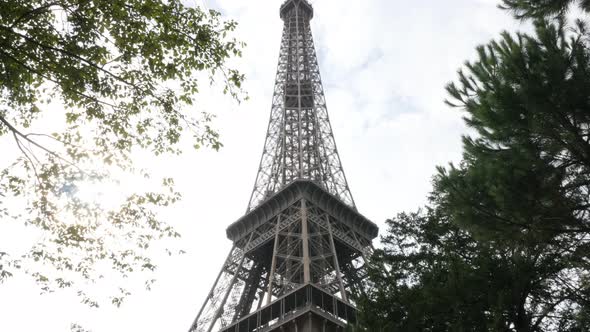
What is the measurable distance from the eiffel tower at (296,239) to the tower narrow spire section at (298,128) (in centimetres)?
12

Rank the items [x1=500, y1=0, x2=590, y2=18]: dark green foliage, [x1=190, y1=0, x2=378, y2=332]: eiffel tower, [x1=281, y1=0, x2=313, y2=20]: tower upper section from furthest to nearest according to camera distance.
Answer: [x1=281, y1=0, x2=313, y2=20]: tower upper section
[x1=190, y1=0, x2=378, y2=332]: eiffel tower
[x1=500, y1=0, x2=590, y2=18]: dark green foliage

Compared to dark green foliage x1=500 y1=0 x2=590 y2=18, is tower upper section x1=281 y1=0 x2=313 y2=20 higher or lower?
higher

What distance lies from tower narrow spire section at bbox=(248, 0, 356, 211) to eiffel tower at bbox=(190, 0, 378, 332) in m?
0.12

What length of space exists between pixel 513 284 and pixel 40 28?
39.3 feet

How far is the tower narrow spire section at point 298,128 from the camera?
169ft

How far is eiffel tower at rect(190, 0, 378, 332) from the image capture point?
32281 millimetres

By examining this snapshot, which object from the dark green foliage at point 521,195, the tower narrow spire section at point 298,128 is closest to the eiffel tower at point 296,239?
the tower narrow spire section at point 298,128

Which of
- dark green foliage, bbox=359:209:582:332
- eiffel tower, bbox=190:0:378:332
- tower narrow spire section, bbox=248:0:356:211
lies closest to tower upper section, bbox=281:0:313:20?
tower narrow spire section, bbox=248:0:356:211

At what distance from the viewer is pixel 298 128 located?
5825 centimetres

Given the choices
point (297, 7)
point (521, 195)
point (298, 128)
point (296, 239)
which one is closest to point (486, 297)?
point (521, 195)

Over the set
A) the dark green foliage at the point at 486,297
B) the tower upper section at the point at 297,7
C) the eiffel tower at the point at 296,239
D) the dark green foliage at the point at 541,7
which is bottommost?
the dark green foliage at the point at 486,297

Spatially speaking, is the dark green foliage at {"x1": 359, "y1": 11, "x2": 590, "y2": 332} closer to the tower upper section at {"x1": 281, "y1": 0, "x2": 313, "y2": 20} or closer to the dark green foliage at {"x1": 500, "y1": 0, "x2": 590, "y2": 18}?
the dark green foliage at {"x1": 500, "y1": 0, "x2": 590, "y2": 18}

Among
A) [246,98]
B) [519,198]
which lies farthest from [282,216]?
[519,198]

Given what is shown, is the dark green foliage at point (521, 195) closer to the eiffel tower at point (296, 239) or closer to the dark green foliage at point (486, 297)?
the dark green foliage at point (486, 297)
